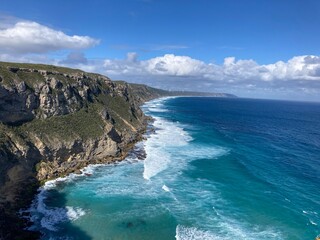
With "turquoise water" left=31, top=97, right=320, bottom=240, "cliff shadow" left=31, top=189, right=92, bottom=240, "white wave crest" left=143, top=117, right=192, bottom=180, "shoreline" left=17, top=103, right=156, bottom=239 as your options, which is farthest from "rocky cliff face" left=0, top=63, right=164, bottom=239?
"white wave crest" left=143, top=117, right=192, bottom=180

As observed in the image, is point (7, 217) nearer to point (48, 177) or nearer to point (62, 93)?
point (48, 177)

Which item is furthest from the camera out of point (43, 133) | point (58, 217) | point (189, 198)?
point (43, 133)

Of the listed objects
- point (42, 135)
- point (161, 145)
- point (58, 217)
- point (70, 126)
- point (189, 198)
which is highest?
point (70, 126)

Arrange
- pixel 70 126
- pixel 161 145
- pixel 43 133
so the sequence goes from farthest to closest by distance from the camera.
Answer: pixel 161 145 < pixel 70 126 < pixel 43 133

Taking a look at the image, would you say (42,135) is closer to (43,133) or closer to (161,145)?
(43,133)

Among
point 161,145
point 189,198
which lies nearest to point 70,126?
point 161,145

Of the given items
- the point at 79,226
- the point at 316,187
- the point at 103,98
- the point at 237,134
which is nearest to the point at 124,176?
the point at 79,226
